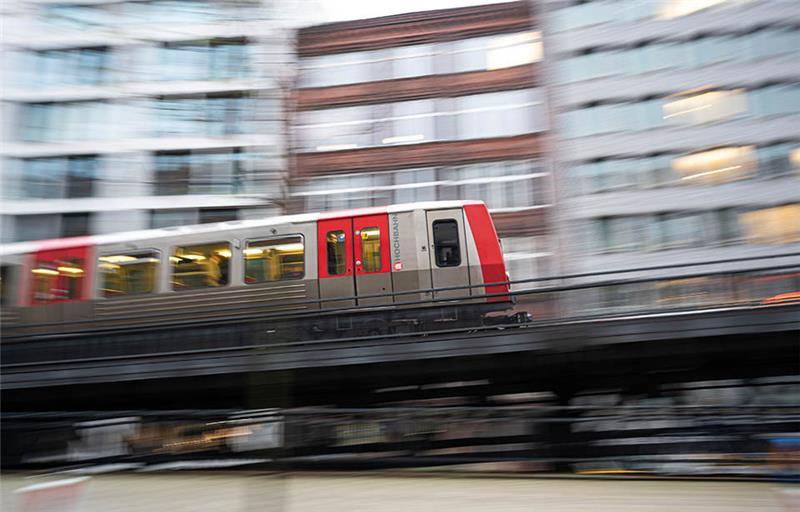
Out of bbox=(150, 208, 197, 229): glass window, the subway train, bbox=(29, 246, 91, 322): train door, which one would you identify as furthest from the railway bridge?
bbox=(150, 208, 197, 229): glass window

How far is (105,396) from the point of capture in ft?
31.7

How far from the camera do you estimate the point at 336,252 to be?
10.8 m

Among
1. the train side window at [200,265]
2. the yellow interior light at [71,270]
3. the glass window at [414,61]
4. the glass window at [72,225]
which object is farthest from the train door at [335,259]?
the glass window at [72,225]

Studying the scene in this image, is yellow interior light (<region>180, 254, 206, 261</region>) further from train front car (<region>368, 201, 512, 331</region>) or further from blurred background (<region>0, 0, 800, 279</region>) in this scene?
blurred background (<region>0, 0, 800, 279</region>)

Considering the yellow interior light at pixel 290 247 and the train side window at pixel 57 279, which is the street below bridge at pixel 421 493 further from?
the train side window at pixel 57 279

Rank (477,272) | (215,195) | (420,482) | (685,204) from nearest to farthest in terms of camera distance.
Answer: (215,195), (420,482), (477,272), (685,204)

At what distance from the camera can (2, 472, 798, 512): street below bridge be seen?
609 cm

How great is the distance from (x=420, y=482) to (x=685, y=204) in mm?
16194

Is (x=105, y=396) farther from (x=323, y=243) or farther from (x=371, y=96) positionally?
(x=371, y=96)

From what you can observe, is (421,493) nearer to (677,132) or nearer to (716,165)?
(716,165)

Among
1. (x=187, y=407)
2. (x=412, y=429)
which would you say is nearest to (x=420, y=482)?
(x=412, y=429)

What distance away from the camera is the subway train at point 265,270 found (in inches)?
414

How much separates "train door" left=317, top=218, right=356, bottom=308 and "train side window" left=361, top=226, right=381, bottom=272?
0.78ft

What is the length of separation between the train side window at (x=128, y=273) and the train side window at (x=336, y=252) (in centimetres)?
357
